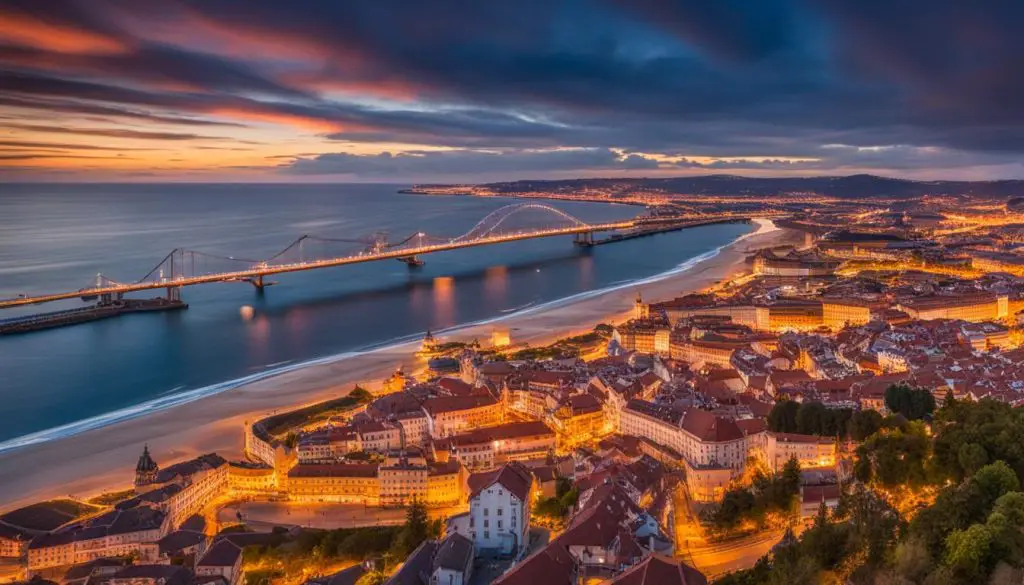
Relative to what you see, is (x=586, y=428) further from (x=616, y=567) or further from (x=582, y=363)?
(x=616, y=567)

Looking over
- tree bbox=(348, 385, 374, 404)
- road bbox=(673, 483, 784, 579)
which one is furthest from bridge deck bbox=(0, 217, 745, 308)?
road bbox=(673, 483, 784, 579)

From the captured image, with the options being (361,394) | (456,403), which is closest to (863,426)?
(456,403)

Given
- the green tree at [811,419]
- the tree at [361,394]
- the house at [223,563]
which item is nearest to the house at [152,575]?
the house at [223,563]

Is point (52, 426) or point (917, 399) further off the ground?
point (917, 399)

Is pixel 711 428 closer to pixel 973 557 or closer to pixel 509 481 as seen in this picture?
pixel 509 481

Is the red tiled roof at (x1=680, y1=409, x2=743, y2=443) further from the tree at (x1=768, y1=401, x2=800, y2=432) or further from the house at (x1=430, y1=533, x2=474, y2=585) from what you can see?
the house at (x1=430, y1=533, x2=474, y2=585)

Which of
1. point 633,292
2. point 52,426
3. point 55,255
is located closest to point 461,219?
point 55,255
